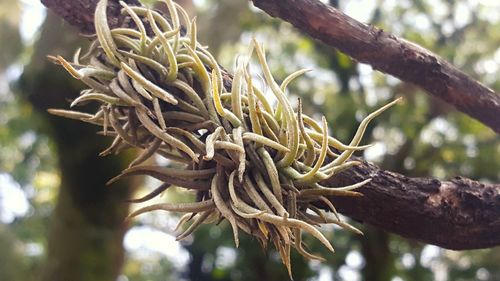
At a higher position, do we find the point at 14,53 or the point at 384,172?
the point at 14,53

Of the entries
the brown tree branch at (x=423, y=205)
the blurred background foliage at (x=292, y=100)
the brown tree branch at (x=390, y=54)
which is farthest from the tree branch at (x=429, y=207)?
the blurred background foliage at (x=292, y=100)

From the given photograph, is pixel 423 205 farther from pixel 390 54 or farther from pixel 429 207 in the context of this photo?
pixel 390 54

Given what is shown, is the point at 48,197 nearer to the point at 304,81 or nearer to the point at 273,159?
the point at 304,81

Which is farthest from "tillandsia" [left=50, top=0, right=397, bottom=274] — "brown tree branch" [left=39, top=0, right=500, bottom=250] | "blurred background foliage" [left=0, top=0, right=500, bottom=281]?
"blurred background foliage" [left=0, top=0, right=500, bottom=281]

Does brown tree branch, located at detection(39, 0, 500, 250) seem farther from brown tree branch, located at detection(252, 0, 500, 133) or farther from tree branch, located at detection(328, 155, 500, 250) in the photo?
brown tree branch, located at detection(252, 0, 500, 133)

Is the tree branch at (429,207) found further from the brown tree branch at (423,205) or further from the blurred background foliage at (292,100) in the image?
the blurred background foliage at (292,100)

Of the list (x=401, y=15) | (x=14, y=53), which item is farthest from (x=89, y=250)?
(x=401, y=15)

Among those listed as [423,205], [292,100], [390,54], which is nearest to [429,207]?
[423,205]

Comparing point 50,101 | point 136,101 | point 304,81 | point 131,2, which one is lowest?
point 136,101
